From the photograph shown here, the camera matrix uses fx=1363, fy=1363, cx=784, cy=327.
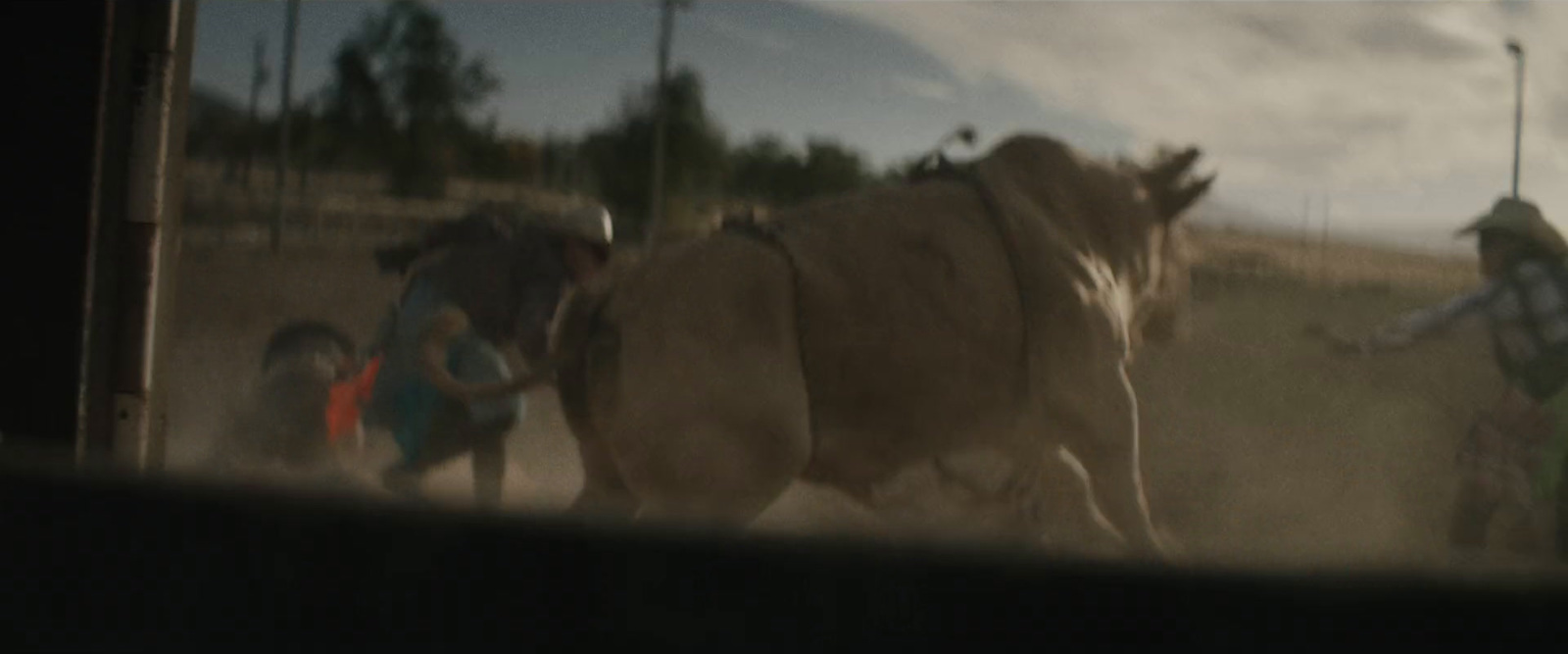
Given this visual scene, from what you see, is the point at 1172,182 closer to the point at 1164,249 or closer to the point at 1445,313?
the point at 1164,249

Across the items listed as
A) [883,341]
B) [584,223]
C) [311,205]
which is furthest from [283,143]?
[883,341]

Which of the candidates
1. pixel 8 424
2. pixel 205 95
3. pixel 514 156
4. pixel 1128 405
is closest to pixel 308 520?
pixel 514 156

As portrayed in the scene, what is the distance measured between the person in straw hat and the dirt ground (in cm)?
4

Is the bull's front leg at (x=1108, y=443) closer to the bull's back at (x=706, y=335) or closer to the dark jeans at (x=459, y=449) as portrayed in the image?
the bull's back at (x=706, y=335)

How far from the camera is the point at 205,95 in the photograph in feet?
10.2

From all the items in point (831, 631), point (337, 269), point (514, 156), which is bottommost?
point (831, 631)

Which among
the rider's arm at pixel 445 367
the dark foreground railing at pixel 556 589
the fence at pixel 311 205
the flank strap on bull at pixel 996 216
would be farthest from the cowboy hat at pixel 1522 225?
the rider's arm at pixel 445 367

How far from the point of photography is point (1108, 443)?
10.4ft

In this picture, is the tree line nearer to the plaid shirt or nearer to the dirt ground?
the dirt ground

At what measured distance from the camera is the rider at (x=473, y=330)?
3.06 meters

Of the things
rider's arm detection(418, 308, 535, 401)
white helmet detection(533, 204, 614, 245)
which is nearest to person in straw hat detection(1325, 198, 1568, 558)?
white helmet detection(533, 204, 614, 245)

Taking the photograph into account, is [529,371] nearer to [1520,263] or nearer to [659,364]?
[659,364]

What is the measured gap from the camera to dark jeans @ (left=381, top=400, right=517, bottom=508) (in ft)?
10.6

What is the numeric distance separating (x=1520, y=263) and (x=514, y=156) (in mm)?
1992
